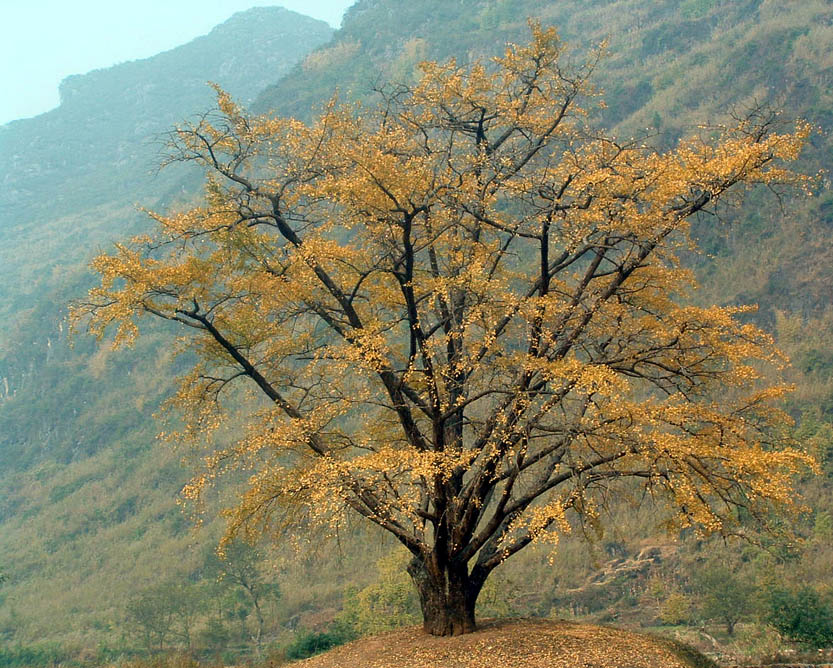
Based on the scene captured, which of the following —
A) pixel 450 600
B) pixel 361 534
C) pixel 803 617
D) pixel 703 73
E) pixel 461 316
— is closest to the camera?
pixel 450 600

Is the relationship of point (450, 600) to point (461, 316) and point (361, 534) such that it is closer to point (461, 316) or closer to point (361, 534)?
point (461, 316)

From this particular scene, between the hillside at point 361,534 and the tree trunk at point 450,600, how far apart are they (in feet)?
6.24

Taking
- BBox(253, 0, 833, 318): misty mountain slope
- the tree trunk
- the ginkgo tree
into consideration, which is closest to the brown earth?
the tree trunk

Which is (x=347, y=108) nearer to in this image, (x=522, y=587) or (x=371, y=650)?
(x=371, y=650)

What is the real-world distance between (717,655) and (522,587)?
49.3 ft

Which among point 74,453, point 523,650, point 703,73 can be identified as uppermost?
point 703,73

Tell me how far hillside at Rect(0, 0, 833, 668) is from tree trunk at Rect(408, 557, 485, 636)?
6.24 ft

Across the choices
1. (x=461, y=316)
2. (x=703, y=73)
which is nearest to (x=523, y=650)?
(x=461, y=316)

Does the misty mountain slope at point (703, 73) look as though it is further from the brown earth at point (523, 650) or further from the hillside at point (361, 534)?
the brown earth at point (523, 650)

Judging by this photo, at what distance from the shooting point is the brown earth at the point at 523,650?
1054 centimetres

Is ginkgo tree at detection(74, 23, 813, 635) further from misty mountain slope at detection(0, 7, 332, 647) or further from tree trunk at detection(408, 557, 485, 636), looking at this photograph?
misty mountain slope at detection(0, 7, 332, 647)

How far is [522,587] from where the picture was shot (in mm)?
31453

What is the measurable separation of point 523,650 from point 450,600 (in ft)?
5.90

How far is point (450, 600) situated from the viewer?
12453mm
